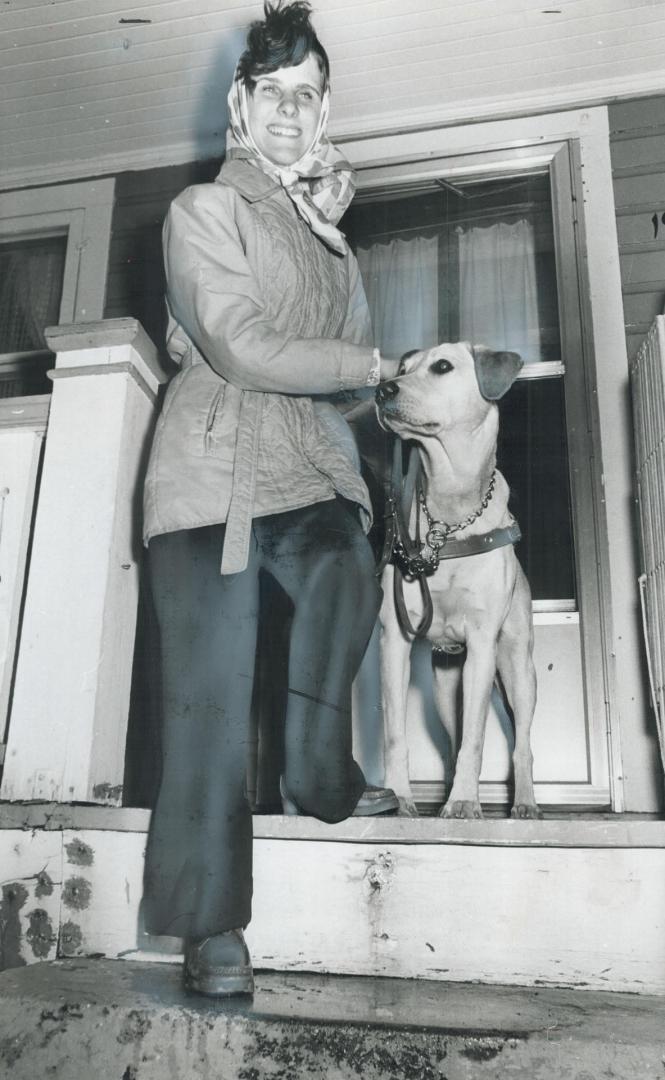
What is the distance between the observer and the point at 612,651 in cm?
285

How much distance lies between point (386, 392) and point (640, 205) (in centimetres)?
168

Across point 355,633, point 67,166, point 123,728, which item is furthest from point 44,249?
point 355,633

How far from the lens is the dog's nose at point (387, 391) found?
7.17 feet

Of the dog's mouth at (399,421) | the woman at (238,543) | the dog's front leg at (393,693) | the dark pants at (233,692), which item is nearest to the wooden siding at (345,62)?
the woman at (238,543)

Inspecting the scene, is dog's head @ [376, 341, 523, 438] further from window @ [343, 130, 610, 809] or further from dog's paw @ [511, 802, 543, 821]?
dog's paw @ [511, 802, 543, 821]

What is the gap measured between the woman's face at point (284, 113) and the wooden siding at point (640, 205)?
1498mm

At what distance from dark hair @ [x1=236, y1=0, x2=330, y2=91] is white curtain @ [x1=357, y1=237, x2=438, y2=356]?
3.98ft

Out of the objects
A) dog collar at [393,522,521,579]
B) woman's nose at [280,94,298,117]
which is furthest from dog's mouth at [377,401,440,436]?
Answer: woman's nose at [280,94,298,117]

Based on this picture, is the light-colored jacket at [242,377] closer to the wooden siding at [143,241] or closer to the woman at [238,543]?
the woman at [238,543]

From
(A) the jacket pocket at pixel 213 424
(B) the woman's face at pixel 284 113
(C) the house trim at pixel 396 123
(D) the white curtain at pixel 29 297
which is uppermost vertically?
(C) the house trim at pixel 396 123

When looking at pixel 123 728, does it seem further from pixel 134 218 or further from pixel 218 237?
pixel 134 218

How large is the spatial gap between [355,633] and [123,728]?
28.6 inches

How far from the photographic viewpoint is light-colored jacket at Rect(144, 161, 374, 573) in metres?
1.77

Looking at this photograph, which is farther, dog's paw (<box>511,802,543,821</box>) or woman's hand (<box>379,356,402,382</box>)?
dog's paw (<box>511,802,543,821</box>)
